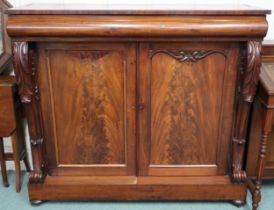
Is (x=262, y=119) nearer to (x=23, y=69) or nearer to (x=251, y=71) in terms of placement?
(x=251, y=71)

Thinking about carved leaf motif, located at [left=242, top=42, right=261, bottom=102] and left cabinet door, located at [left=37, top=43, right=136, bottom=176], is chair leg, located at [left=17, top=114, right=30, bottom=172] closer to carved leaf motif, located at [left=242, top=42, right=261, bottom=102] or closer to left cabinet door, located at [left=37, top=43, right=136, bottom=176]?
left cabinet door, located at [left=37, top=43, right=136, bottom=176]

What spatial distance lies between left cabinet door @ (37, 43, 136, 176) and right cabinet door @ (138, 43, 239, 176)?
0.09 m

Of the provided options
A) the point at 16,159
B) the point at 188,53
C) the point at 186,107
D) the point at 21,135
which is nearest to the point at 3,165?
the point at 16,159

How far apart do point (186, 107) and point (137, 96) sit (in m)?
0.30

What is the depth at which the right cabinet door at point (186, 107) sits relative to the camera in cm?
189

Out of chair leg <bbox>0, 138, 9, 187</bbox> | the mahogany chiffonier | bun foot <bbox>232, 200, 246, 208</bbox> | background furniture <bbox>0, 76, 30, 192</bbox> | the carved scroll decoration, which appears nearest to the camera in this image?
the mahogany chiffonier

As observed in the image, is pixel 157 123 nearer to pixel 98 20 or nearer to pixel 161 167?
pixel 161 167

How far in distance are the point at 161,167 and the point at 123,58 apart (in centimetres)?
75

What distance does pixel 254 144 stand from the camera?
225cm

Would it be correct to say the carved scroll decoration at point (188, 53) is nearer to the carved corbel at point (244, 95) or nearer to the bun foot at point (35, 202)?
the carved corbel at point (244, 95)

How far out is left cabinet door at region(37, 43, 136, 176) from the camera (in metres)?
1.90

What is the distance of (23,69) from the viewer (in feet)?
6.00

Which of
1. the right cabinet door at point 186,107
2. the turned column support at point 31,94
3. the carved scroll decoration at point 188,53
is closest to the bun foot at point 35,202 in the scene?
the turned column support at point 31,94

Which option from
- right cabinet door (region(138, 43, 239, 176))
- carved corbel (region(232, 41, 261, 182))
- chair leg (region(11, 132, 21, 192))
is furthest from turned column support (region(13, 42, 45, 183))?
carved corbel (region(232, 41, 261, 182))
